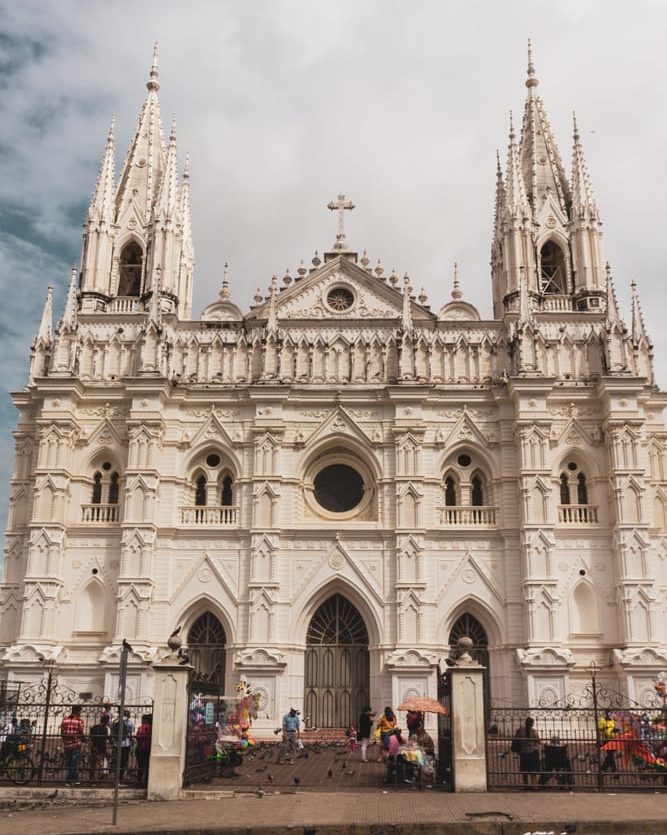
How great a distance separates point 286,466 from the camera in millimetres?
30109

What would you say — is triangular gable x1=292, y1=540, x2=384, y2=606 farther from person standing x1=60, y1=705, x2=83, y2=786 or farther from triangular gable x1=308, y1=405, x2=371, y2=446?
person standing x1=60, y1=705, x2=83, y2=786

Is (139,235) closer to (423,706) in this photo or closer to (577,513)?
(577,513)

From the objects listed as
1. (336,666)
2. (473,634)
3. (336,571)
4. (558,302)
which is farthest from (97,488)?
(558,302)

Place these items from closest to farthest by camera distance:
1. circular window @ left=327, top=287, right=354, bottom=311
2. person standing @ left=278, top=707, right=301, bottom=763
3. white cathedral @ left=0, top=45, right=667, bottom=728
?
person standing @ left=278, top=707, right=301, bottom=763 → white cathedral @ left=0, top=45, right=667, bottom=728 → circular window @ left=327, top=287, right=354, bottom=311

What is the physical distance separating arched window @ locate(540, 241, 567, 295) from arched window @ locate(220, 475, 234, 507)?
1373 cm

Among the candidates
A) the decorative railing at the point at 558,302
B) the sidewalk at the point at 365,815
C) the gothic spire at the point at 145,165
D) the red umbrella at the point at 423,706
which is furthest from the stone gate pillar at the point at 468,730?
the gothic spire at the point at 145,165

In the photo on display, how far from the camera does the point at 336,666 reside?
28.9 metres

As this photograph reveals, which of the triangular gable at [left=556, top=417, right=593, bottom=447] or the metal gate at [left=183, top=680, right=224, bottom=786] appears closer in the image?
the metal gate at [left=183, top=680, right=224, bottom=786]

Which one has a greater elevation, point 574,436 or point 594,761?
point 574,436

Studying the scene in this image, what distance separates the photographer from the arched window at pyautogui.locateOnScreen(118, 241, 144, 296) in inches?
1367

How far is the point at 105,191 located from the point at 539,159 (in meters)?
17.1

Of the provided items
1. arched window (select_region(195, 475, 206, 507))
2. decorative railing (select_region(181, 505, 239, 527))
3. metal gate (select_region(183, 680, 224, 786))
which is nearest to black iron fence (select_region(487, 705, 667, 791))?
metal gate (select_region(183, 680, 224, 786))

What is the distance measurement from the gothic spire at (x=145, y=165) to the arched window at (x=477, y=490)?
16.0 m

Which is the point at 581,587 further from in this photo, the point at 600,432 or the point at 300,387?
the point at 300,387
